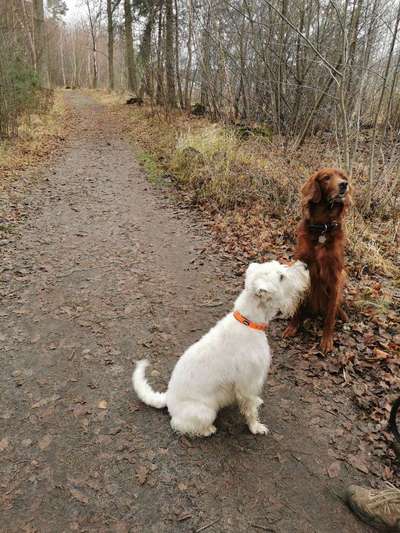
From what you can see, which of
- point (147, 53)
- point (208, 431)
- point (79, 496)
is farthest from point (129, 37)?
point (79, 496)

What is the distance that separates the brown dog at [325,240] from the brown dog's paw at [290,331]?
0.39 m

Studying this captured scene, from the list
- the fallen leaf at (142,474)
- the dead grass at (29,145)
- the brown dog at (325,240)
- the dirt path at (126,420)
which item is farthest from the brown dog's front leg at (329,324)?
the dead grass at (29,145)

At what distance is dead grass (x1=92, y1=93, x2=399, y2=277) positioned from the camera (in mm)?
6520

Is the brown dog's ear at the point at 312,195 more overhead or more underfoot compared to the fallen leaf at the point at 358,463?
more overhead

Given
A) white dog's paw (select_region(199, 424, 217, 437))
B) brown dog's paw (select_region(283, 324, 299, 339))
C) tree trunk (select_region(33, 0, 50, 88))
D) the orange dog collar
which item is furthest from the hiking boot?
tree trunk (select_region(33, 0, 50, 88))

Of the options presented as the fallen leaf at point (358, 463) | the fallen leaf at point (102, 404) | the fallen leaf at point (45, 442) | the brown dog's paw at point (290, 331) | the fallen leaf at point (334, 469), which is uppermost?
the brown dog's paw at point (290, 331)

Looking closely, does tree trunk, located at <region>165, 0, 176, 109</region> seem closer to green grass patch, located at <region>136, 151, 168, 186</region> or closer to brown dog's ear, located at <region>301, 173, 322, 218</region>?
green grass patch, located at <region>136, 151, 168, 186</region>

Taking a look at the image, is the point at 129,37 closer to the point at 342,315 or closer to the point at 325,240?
the point at 325,240

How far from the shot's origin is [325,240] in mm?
4105

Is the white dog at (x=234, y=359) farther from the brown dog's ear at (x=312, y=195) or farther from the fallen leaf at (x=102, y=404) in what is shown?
Answer: the brown dog's ear at (x=312, y=195)

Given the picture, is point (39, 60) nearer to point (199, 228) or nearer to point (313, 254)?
point (199, 228)

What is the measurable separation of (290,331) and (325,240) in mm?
1260

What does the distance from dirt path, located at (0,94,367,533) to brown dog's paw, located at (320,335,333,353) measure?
32 centimetres

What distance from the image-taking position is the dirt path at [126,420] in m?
2.72
